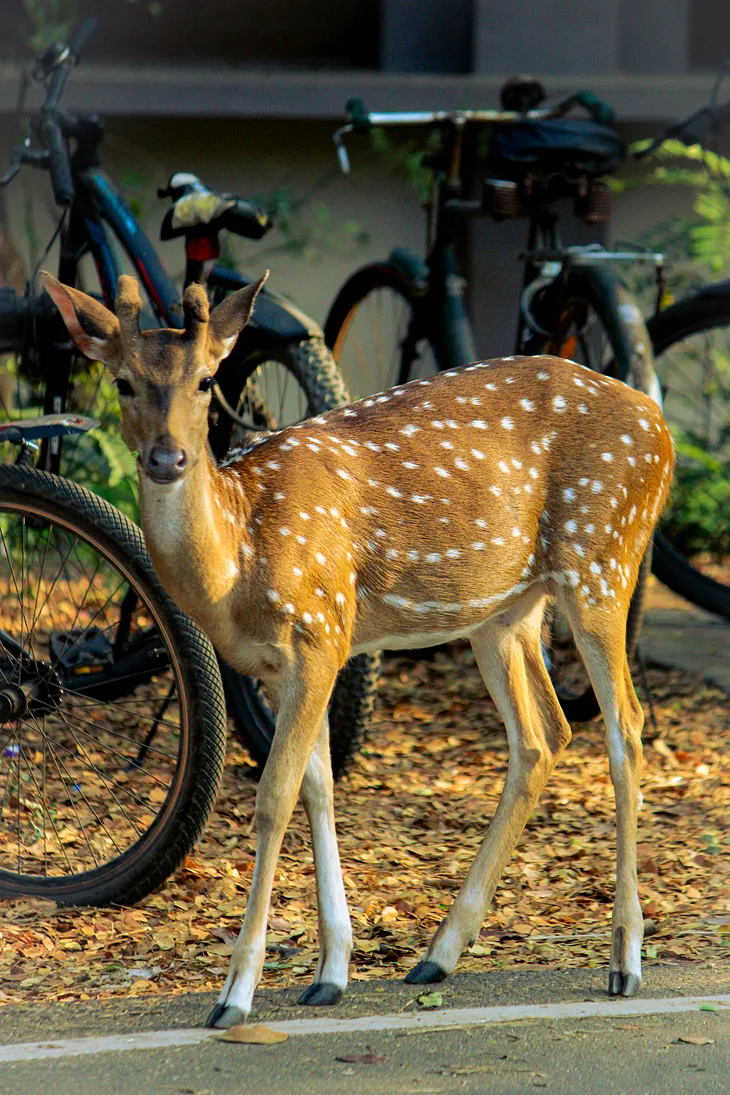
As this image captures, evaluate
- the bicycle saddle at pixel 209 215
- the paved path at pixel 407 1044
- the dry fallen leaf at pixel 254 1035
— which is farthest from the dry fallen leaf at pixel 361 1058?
the bicycle saddle at pixel 209 215

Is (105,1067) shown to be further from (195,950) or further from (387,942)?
(387,942)

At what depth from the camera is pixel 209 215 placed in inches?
203

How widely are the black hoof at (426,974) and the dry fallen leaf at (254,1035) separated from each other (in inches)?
18.2

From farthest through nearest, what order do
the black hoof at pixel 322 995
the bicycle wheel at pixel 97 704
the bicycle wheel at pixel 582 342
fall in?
the bicycle wheel at pixel 582 342, the bicycle wheel at pixel 97 704, the black hoof at pixel 322 995

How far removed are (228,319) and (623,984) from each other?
6.35 feet

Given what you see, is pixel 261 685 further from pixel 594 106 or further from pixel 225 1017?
pixel 594 106

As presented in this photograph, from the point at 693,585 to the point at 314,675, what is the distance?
3.47m

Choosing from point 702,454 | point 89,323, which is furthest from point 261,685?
point 702,454

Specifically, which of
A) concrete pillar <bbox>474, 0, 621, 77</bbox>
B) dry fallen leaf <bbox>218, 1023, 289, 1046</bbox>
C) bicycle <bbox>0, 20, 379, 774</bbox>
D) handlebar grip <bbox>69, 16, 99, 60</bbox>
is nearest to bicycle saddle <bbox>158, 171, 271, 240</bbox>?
bicycle <bbox>0, 20, 379, 774</bbox>

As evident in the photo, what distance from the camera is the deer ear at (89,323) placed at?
3.52 metres

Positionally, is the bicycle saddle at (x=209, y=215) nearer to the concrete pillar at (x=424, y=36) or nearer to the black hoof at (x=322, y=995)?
the black hoof at (x=322, y=995)

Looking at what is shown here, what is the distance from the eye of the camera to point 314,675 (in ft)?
12.1

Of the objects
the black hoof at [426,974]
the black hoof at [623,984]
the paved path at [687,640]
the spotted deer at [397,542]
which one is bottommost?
the black hoof at [426,974]

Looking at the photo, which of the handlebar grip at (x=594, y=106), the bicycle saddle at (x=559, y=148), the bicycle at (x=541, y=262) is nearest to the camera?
the bicycle at (x=541, y=262)
